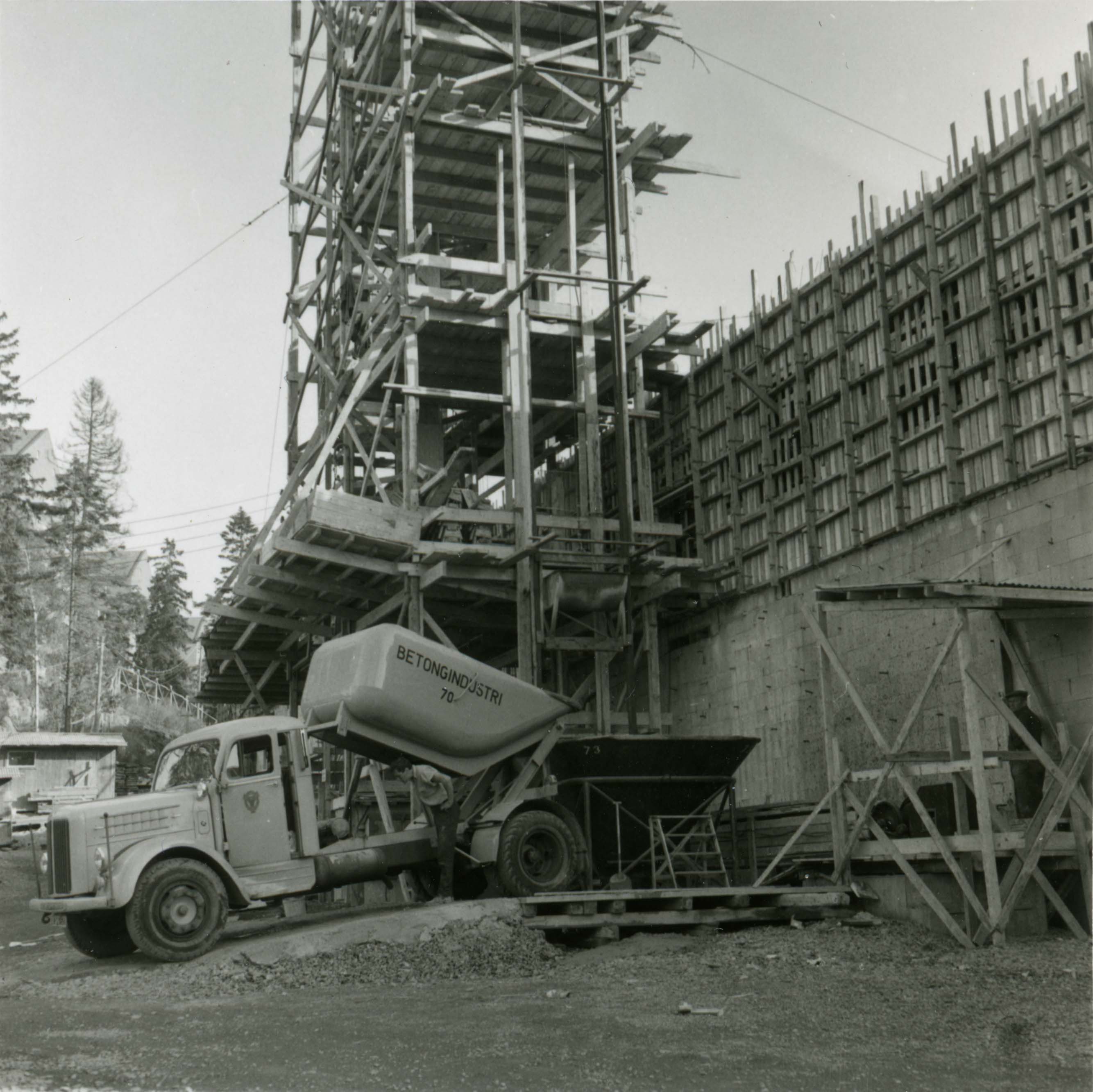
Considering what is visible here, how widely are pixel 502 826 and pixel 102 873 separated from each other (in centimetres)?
447

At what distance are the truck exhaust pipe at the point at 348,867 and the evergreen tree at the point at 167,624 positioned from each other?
182 ft

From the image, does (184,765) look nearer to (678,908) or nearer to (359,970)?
(359,970)

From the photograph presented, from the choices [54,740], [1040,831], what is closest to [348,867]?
[1040,831]

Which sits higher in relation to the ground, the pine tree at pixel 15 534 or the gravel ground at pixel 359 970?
the pine tree at pixel 15 534

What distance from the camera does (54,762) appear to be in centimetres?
3800

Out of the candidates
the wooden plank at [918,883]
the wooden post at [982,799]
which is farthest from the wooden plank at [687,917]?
the wooden post at [982,799]

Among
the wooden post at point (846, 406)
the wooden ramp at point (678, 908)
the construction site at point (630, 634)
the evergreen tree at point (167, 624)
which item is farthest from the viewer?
the evergreen tree at point (167, 624)

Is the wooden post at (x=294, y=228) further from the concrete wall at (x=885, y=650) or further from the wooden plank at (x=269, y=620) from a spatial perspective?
the concrete wall at (x=885, y=650)

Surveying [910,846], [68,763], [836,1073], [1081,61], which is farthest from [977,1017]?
[68,763]

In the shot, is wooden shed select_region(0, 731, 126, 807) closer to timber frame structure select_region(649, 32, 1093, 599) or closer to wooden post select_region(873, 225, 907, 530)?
timber frame structure select_region(649, 32, 1093, 599)

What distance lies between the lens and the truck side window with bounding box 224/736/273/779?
13.8 meters

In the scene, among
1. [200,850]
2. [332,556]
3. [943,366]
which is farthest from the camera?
[332,556]

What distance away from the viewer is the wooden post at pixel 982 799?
1123cm

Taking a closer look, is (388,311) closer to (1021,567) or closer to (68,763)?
(1021,567)
